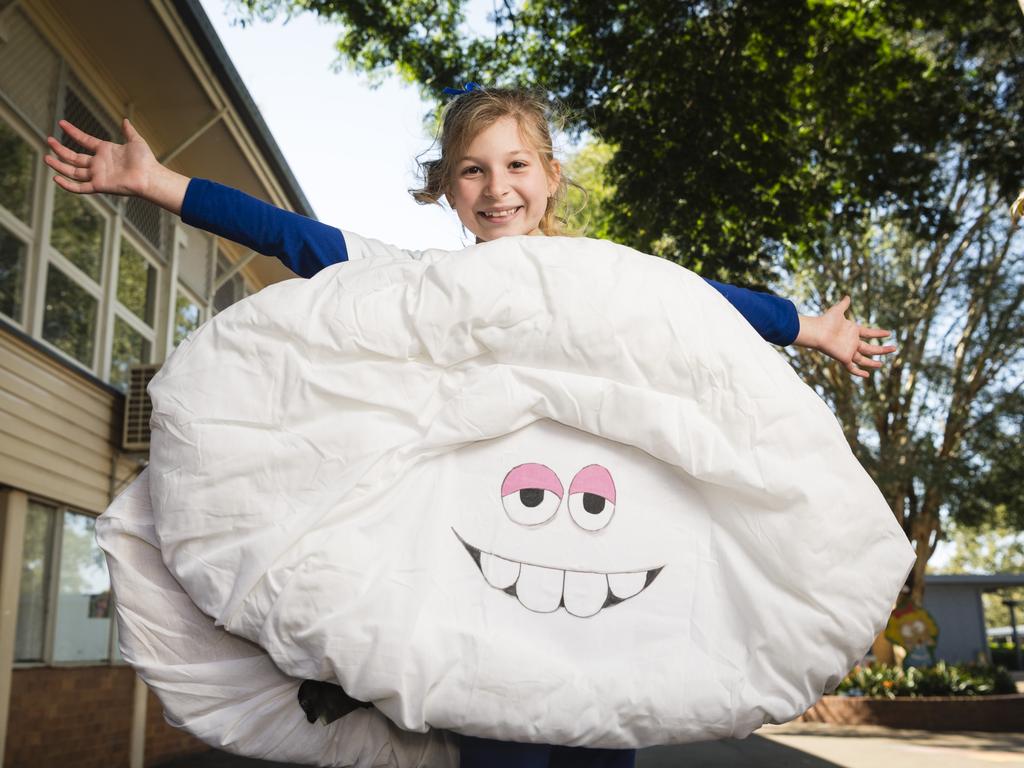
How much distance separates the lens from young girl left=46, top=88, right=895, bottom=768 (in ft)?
6.46

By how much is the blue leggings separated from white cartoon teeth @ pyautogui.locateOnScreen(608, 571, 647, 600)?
28cm

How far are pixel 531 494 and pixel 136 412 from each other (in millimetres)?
7807

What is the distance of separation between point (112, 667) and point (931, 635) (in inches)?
498

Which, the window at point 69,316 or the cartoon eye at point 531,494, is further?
the window at point 69,316

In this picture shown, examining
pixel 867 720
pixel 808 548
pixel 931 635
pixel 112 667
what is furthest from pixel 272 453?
pixel 931 635

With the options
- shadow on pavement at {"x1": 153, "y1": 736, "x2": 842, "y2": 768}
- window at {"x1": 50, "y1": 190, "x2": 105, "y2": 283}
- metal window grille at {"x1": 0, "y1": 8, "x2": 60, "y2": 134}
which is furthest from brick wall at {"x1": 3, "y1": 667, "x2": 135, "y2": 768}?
metal window grille at {"x1": 0, "y1": 8, "x2": 60, "y2": 134}

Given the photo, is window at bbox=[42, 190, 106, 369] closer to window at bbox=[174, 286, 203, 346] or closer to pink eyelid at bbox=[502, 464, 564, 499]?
window at bbox=[174, 286, 203, 346]

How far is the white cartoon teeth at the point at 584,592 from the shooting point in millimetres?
1594

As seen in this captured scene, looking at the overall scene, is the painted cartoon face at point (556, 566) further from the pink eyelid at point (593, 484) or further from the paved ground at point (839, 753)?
the paved ground at point (839, 753)

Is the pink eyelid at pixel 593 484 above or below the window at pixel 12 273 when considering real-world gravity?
below

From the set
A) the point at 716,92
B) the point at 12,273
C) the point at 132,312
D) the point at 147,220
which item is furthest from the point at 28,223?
the point at 716,92

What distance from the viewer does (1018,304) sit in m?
16.2

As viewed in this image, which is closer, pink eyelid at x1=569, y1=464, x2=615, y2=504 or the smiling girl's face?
pink eyelid at x1=569, y1=464, x2=615, y2=504

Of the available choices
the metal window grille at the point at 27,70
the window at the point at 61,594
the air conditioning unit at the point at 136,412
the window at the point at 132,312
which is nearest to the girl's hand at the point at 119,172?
the metal window grille at the point at 27,70
